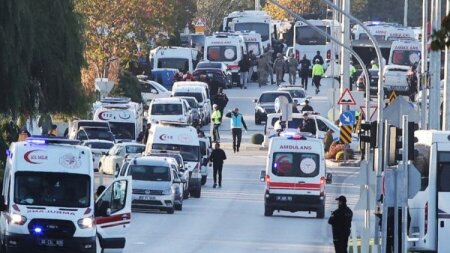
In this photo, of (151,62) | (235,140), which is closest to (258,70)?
(151,62)

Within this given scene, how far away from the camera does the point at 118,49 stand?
75812 millimetres

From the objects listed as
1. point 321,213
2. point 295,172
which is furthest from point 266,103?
point 295,172

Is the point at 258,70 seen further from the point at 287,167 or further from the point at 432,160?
the point at 432,160

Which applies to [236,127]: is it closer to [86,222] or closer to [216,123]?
[216,123]

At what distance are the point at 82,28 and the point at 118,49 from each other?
35801 millimetres

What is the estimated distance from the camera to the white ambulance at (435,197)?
30.8 m

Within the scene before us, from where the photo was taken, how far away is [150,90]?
7531cm

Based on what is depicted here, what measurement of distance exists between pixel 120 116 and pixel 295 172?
19.0 meters

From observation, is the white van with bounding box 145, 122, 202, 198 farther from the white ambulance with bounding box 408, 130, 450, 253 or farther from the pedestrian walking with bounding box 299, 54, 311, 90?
the pedestrian walking with bounding box 299, 54, 311, 90

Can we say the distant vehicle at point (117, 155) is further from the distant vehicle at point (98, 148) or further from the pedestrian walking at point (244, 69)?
the pedestrian walking at point (244, 69)

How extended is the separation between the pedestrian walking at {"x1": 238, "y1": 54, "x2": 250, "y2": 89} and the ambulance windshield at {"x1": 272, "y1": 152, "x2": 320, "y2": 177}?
39280 millimetres

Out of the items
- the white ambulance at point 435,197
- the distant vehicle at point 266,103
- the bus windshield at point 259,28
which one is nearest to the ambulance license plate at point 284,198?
the white ambulance at point 435,197

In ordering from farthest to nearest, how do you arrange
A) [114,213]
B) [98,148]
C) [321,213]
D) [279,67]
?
1. [279,67]
2. [98,148]
3. [321,213]
4. [114,213]

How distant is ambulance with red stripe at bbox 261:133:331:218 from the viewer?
42219 millimetres
